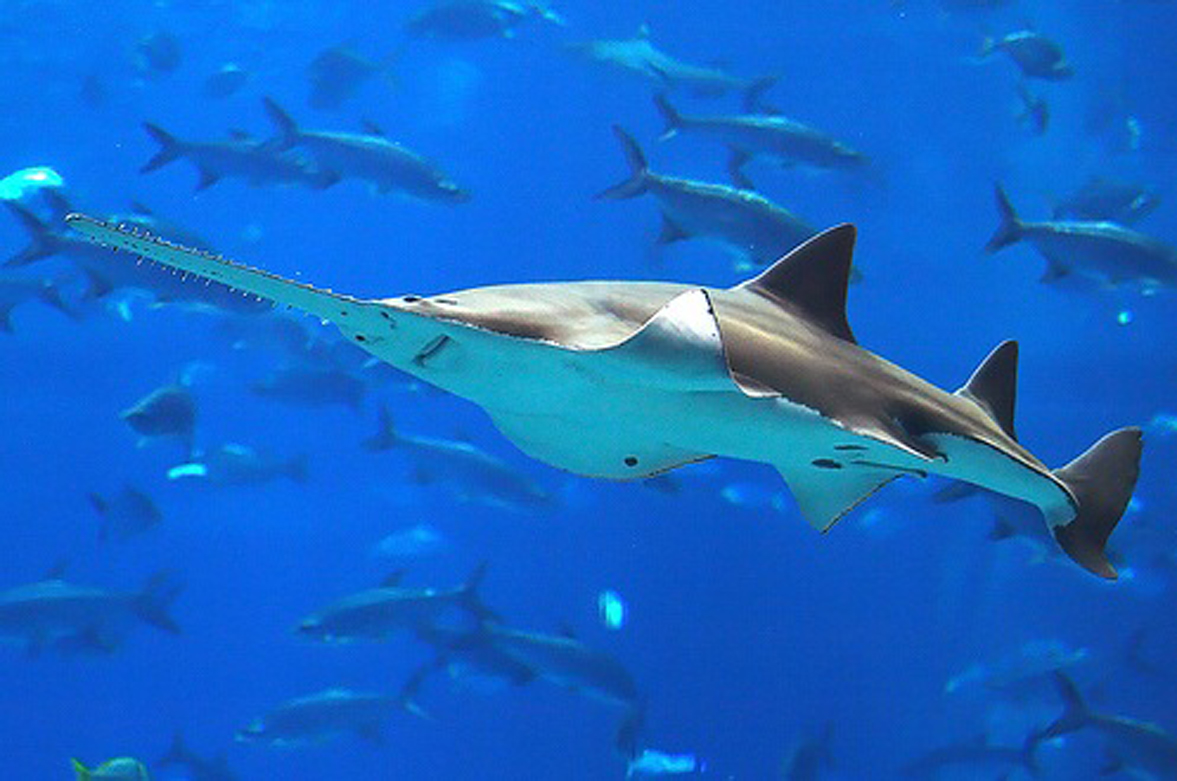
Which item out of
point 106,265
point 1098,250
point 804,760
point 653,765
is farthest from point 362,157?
point 804,760

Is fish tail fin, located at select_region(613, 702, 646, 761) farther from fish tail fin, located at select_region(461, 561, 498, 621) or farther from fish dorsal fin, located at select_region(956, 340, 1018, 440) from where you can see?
fish dorsal fin, located at select_region(956, 340, 1018, 440)

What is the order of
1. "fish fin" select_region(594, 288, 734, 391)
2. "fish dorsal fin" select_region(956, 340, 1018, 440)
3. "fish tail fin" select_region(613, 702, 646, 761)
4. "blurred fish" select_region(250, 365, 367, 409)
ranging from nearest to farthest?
1. "fish fin" select_region(594, 288, 734, 391)
2. "fish dorsal fin" select_region(956, 340, 1018, 440)
3. "fish tail fin" select_region(613, 702, 646, 761)
4. "blurred fish" select_region(250, 365, 367, 409)

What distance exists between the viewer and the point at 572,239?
19.3 meters

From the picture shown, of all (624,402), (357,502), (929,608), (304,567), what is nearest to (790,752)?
(624,402)

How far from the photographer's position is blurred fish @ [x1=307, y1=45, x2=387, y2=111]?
12.8m

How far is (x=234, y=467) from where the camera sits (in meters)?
13.6

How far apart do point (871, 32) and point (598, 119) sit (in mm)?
4525

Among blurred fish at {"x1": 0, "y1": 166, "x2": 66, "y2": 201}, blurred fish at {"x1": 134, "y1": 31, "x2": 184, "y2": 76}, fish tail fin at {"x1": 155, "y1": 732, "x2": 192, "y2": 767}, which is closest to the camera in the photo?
blurred fish at {"x1": 0, "y1": 166, "x2": 66, "y2": 201}

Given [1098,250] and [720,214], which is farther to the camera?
[1098,250]

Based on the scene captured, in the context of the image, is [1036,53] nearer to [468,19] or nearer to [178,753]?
[468,19]

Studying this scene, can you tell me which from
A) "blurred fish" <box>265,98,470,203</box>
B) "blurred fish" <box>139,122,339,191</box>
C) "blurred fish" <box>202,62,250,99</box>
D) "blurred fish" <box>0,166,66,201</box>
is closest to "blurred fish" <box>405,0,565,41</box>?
"blurred fish" <box>265,98,470,203</box>

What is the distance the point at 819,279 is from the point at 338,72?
1069 centimetres

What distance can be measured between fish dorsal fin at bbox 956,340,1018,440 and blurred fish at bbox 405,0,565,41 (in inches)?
362

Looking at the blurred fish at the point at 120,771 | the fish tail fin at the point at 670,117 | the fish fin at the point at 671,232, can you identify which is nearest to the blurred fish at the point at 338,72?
the fish tail fin at the point at 670,117
